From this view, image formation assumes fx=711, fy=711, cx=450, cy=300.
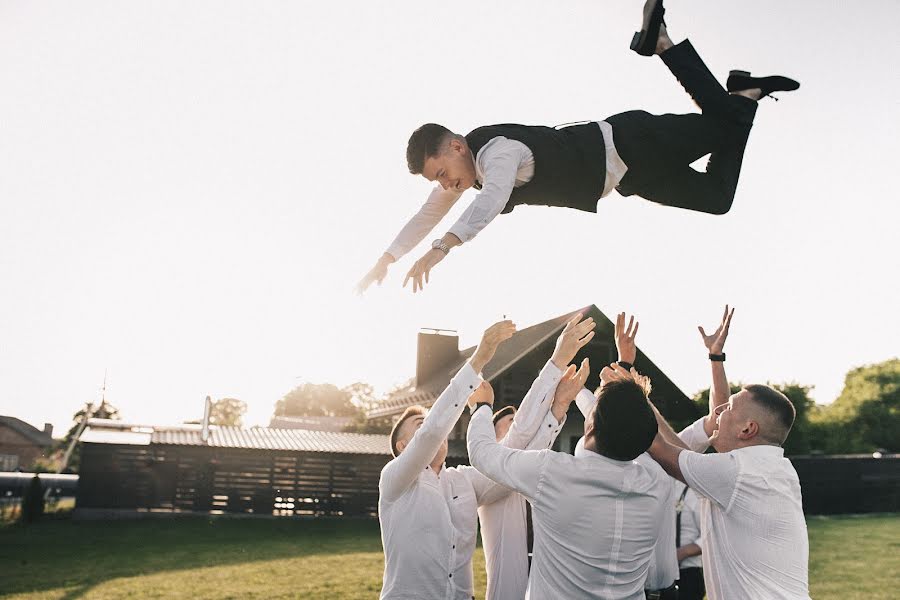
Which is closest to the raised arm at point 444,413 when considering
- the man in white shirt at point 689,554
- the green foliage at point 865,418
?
the man in white shirt at point 689,554

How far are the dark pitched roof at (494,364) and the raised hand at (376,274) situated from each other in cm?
1598

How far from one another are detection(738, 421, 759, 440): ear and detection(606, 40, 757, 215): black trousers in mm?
1567

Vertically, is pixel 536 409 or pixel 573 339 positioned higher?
pixel 573 339

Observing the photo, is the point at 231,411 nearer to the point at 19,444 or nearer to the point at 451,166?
the point at 19,444

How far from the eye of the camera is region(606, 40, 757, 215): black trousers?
3.99 metres

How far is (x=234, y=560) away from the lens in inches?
512

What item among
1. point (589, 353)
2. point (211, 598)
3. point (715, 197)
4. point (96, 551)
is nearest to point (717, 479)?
point (715, 197)

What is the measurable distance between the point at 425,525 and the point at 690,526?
353 cm

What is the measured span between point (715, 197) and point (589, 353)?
17.4m

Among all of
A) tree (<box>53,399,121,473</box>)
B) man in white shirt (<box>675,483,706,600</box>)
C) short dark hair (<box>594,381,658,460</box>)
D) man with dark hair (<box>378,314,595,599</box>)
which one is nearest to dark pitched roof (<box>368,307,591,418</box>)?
man in white shirt (<box>675,483,706,600</box>)

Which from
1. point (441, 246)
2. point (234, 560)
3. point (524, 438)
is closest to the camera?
point (441, 246)

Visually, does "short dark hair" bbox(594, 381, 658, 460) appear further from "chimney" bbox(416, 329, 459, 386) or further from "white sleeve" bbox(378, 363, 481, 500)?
"chimney" bbox(416, 329, 459, 386)

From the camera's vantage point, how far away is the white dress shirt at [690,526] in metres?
6.02

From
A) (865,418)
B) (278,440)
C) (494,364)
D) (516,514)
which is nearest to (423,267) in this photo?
(516,514)
